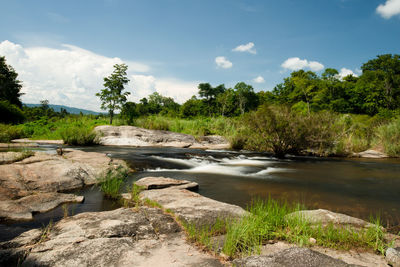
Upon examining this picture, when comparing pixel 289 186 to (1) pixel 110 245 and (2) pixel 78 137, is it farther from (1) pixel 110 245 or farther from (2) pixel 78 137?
(2) pixel 78 137

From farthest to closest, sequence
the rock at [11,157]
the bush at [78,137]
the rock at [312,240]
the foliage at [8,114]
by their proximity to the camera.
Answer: the foliage at [8,114] → the bush at [78,137] → the rock at [11,157] → the rock at [312,240]

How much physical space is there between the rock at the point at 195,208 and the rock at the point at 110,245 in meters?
0.31

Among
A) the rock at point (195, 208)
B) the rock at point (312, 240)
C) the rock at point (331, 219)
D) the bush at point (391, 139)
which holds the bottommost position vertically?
the rock at point (195, 208)

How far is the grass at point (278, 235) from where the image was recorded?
2.54 metres

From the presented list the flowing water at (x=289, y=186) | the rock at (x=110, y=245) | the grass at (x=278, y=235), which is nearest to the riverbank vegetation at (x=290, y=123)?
the flowing water at (x=289, y=186)

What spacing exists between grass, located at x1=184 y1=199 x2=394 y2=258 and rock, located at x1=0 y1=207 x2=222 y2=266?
257 mm

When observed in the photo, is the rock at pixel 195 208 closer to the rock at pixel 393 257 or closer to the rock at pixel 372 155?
the rock at pixel 393 257

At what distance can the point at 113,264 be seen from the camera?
2176 millimetres

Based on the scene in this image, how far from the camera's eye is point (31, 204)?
13.0ft

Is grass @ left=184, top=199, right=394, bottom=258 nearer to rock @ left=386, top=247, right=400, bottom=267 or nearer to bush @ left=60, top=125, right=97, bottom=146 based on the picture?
rock @ left=386, top=247, right=400, bottom=267

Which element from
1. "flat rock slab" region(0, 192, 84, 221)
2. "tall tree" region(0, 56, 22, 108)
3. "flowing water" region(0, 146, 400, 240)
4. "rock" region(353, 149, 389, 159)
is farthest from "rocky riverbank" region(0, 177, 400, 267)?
"tall tree" region(0, 56, 22, 108)

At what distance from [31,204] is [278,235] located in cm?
385

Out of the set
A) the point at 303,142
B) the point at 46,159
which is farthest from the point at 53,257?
the point at 303,142

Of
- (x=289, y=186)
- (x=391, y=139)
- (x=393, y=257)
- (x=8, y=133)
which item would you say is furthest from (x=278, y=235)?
(x=8, y=133)
